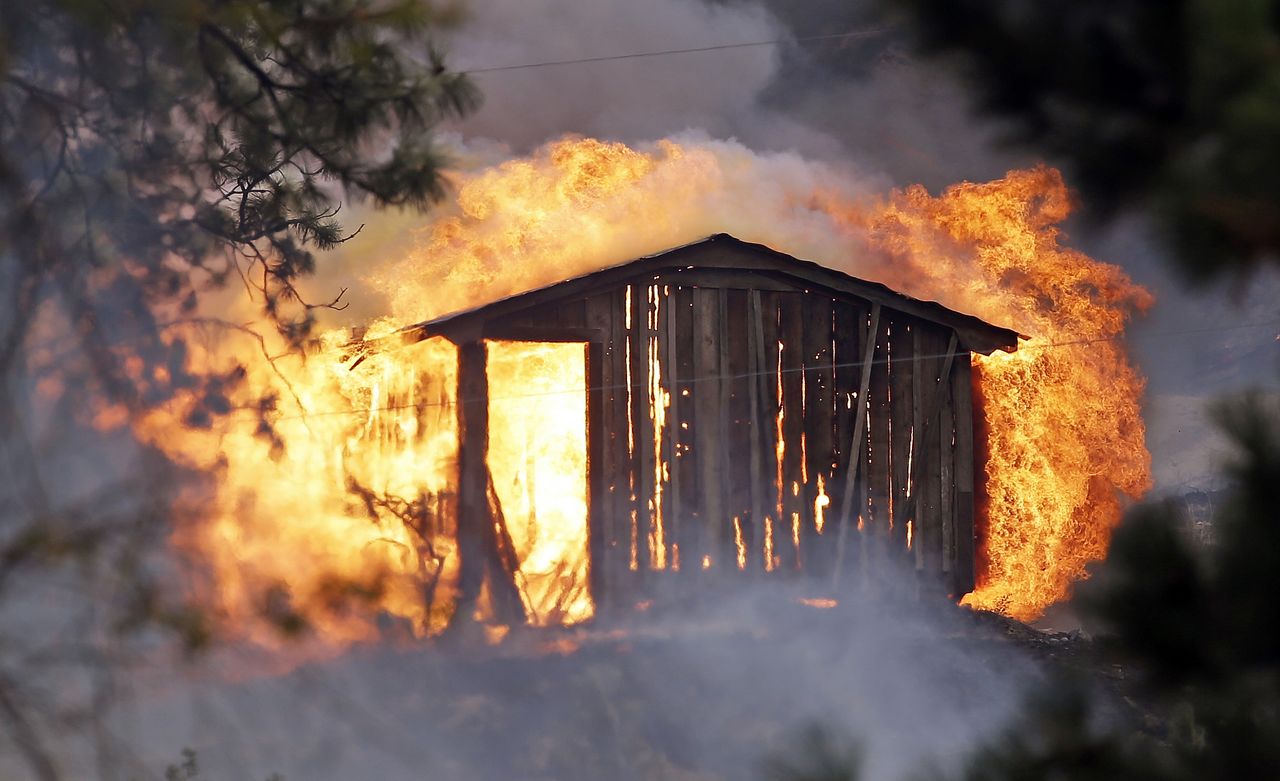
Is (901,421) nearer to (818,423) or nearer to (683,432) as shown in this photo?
(818,423)

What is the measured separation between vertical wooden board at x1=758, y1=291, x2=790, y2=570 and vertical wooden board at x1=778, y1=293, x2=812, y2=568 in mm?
72

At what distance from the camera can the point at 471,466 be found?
1168cm

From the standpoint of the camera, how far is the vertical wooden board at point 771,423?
42.5 feet

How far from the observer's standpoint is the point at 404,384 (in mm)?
11992

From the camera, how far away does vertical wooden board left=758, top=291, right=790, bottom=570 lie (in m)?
13.0

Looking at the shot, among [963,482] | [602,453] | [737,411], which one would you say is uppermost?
[737,411]

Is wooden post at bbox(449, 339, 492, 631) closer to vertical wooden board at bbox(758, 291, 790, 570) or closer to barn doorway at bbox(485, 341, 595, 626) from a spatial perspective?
barn doorway at bbox(485, 341, 595, 626)

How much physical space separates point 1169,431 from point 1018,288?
13.3 metres

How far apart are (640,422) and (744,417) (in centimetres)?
124

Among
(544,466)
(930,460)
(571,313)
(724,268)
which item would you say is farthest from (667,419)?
(930,460)

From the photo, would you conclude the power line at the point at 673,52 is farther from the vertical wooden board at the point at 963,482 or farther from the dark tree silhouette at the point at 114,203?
the dark tree silhouette at the point at 114,203

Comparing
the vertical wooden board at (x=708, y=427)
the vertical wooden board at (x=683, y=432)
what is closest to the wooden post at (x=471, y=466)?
the vertical wooden board at (x=683, y=432)

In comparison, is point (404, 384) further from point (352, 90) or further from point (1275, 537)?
point (1275, 537)

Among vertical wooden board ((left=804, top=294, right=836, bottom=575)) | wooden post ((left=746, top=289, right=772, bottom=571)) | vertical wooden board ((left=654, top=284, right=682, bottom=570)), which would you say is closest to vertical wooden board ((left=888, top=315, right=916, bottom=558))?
vertical wooden board ((left=804, top=294, right=836, bottom=575))
